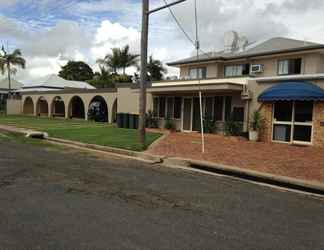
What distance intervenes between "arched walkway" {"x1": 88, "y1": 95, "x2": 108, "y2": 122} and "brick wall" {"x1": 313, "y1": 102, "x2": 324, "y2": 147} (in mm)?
22261

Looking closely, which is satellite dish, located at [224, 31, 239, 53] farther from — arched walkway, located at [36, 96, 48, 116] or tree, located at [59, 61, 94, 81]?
tree, located at [59, 61, 94, 81]

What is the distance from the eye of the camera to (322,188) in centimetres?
856

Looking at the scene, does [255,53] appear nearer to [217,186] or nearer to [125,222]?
[217,186]

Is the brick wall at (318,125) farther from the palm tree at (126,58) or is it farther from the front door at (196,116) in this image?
the palm tree at (126,58)

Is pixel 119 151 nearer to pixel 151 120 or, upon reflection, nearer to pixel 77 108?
pixel 151 120

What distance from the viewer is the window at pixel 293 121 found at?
16391 mm

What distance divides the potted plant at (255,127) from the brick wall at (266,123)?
23 centimetres

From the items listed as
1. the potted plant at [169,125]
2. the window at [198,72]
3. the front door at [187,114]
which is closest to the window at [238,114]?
the front door at [187,114]

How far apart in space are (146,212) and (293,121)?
42.5 ft

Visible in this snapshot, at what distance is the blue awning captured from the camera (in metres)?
15.4

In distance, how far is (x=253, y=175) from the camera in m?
9.91

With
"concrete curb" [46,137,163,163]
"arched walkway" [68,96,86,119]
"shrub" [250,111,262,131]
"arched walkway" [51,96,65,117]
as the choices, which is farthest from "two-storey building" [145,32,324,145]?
"arched walkway" [51,96,65,117]

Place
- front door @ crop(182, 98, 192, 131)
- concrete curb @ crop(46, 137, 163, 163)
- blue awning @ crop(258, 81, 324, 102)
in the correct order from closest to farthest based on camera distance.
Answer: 1. concrete curb @ crop(46, 137, 163, 163)
2. blue awning @ crop(258, 81, 324, 102)
3. front door @ crop(182, 98, 192, 131)

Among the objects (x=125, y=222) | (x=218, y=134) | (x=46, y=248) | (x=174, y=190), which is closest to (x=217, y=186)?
(x=174, y=190)
